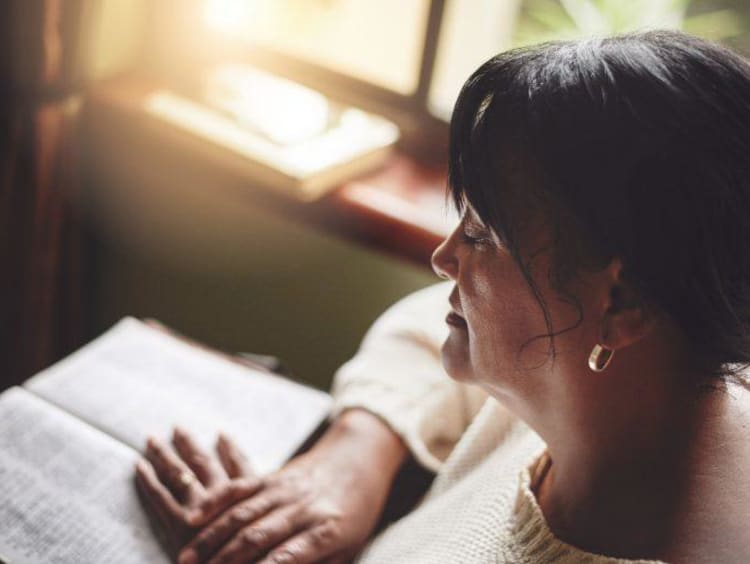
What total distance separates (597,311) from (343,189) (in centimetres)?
87

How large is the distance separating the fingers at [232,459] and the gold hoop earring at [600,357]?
0.43 m

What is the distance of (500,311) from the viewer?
69cm

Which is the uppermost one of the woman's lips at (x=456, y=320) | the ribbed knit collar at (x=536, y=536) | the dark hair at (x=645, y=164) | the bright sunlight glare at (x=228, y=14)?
the dark hair at (x=645, y=164)

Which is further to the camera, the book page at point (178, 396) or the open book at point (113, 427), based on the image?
the book page at point (178, 396)

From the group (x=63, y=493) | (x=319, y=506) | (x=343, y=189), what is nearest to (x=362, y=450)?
(x=319, y=506)

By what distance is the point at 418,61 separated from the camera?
1571mm

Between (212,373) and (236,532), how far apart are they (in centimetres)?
26

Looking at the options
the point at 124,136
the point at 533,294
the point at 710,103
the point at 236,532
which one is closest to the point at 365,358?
the point at 236,532

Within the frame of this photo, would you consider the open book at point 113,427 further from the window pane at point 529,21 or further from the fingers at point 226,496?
the window pane at point 529,21

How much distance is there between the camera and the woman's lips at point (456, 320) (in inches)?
30.3

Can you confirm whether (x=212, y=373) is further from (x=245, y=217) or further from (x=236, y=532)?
(x=245, y=217)

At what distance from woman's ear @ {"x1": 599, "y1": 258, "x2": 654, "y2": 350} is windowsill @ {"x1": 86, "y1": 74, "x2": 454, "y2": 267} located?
2.39ft

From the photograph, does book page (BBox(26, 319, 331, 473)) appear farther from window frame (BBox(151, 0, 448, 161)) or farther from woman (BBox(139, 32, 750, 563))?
window frame (BBox(151, 0, 448, 161))

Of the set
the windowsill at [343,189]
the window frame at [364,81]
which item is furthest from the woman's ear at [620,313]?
the window frame at [364,81]
